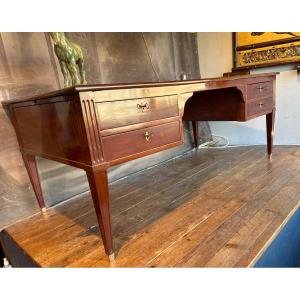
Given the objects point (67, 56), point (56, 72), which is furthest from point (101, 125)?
point (56, 72)

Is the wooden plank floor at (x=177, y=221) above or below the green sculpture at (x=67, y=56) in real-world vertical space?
below

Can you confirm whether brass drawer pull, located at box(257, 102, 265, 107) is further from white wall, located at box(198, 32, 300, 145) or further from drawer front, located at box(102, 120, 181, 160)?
drawer front, located at box(102, 120, 181, 160)

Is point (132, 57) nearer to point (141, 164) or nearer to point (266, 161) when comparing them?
point (141, 164)

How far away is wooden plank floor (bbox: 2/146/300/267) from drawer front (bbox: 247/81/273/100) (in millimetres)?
499

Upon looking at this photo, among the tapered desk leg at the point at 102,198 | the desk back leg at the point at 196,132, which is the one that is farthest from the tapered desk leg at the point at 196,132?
the tapered desk leg at the point at 102,198

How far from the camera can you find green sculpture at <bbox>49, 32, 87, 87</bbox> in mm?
1023

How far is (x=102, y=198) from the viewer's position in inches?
34.2

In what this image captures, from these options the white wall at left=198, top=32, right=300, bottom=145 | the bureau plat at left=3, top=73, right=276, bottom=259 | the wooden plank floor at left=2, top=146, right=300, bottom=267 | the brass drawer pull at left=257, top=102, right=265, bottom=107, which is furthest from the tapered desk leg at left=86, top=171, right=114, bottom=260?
the white wall at left=198, top=32, right=300, bottom=145

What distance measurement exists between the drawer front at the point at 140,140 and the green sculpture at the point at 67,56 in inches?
14.8

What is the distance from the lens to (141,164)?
1.99 metres

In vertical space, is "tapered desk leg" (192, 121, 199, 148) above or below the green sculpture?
below

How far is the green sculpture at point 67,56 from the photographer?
1023 mm

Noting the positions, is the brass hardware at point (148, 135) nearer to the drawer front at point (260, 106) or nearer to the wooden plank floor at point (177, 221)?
the wooden plank floor at point (177, 221)
